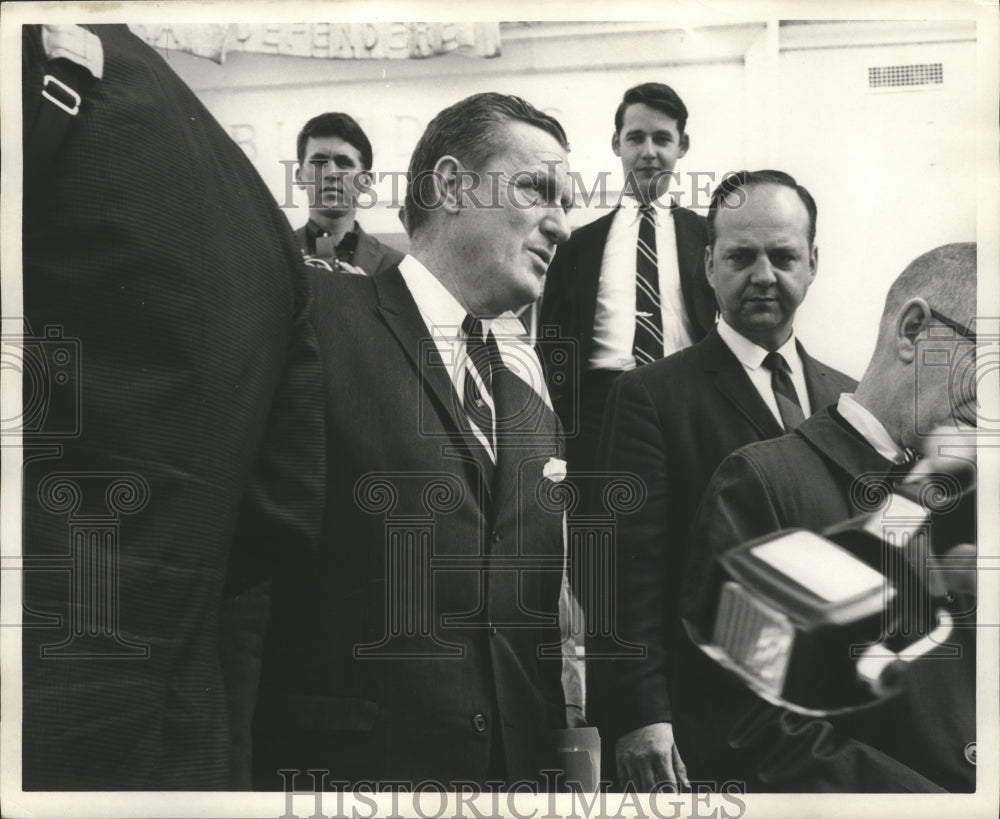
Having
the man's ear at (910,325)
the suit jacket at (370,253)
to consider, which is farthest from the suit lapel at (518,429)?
the man's ear at (910,325)

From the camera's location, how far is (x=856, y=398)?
10.2ft

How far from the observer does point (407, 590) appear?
117 inches

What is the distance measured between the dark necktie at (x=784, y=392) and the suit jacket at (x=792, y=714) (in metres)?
0.04

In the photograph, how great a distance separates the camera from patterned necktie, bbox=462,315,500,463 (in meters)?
3.03

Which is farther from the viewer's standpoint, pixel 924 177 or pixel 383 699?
pixel 924 177

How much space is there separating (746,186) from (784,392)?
1.66 ft

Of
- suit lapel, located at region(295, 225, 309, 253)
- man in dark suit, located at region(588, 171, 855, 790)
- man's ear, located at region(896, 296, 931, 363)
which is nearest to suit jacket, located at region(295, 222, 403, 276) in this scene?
suit lapel, located at region(295, 225, 309, 253)

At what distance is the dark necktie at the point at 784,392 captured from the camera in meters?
3.10

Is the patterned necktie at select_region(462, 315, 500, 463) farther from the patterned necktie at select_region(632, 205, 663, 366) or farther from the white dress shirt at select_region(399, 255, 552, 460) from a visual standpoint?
the patterned necktie at select_region(632, 205, 663, 366)

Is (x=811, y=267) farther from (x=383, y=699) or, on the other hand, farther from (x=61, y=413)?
(x=61, y=413)

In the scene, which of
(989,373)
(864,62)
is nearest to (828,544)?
(989,373)

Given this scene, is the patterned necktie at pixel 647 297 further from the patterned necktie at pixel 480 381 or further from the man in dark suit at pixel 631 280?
the patterned necktie at pixel 480 381

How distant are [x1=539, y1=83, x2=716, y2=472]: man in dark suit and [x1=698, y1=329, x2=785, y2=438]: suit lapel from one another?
44 millimetres

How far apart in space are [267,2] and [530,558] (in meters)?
1.49
